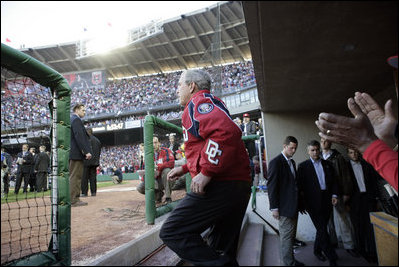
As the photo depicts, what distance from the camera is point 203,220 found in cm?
150

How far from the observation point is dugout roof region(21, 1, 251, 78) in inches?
933

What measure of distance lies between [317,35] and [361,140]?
1348mm

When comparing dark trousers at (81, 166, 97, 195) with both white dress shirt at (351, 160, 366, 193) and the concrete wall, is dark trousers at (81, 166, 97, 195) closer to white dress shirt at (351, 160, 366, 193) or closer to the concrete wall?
the concrete wall

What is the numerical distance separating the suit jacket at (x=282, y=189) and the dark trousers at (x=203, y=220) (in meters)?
2.01

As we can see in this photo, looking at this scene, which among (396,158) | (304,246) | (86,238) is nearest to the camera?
(396,158)

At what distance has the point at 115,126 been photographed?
28453mm

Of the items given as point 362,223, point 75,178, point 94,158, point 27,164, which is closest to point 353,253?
point 362,223

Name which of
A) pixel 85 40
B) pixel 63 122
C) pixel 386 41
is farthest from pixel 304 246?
pixel 85 40

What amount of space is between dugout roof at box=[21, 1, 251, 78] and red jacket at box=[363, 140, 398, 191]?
74.4 feet

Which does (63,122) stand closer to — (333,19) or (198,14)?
(333,19)

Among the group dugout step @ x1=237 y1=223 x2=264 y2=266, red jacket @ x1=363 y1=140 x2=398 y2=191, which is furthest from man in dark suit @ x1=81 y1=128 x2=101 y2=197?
red jacket @ x1=363 y1=140 x2=398 y2=191

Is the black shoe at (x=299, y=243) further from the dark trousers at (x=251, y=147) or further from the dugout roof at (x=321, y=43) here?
the dark trousers at (x=251, y=147)

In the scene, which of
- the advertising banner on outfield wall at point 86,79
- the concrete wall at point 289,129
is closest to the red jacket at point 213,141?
the concrete wall at point 289,129

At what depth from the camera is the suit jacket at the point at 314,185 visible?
12.1ft
